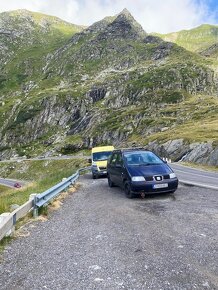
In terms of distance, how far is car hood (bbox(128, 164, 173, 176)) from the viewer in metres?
15.0

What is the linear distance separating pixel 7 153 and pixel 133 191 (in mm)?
150256

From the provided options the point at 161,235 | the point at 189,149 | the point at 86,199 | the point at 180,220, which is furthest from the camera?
the point at 189,149

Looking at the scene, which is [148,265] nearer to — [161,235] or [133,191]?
[161,235]

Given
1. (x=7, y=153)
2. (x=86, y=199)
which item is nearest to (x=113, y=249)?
(x=86, y=199)

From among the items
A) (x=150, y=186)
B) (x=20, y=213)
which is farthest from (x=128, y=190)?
(x=20, y=213)

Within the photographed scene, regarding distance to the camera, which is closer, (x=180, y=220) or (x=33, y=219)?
(x=180, y=220)

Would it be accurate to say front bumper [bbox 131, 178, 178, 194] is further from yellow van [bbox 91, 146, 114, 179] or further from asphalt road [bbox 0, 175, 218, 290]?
yellow van [bbox 91, 146, 114, 179]

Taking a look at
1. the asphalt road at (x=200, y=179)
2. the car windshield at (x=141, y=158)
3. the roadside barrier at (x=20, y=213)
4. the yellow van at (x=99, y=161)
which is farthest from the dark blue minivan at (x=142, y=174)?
the yellow van at (x=99, y=161)

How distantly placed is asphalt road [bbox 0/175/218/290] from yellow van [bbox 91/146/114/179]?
1637 cm

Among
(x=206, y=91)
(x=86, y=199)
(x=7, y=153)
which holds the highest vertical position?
(x=206, y=91)

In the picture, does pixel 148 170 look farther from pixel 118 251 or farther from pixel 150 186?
pixel 118 251

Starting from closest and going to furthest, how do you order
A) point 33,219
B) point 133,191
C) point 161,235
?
point 161,235
point 33,219
point 133,191

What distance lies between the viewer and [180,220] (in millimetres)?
10156

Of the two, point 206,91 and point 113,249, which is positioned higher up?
point 206,91
